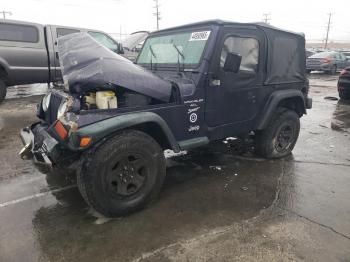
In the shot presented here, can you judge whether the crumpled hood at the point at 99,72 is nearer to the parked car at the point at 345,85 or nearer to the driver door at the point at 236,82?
the driver door at the point at 236,82

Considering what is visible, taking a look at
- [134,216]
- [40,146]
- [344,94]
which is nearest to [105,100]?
[40,146]

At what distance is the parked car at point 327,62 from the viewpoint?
20.6m

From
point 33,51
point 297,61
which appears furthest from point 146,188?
point 33,51

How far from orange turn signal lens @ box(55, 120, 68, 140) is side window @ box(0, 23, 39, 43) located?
7.13 metres

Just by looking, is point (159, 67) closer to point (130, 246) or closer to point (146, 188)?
point (146, 188)

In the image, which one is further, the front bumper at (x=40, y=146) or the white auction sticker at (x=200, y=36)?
the white auction sticker at (x=200, y=36)

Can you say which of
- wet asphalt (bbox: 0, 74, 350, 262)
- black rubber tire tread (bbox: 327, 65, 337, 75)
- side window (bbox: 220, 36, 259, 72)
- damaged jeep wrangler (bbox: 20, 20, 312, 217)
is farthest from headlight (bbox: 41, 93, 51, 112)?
black rubber tire tread (bbox: 327, 65, 337, 75)

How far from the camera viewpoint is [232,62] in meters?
3.86

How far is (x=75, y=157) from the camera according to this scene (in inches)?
136

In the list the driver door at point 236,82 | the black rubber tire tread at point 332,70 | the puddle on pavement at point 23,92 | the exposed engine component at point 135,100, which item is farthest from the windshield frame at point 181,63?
the black rubber tire tread at point 332,70

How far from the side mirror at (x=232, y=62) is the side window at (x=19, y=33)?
7467 mm

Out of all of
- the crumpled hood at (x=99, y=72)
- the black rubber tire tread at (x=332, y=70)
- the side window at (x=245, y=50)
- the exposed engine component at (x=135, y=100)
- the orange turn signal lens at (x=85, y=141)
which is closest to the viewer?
the orange turn signal lens at (x=85, y=141)

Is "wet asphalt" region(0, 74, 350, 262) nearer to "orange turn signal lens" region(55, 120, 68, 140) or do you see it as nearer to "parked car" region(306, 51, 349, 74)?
"orange turn signal lens" region(55, 120, 68, 140)

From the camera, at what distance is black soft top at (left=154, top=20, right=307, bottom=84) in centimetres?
466
